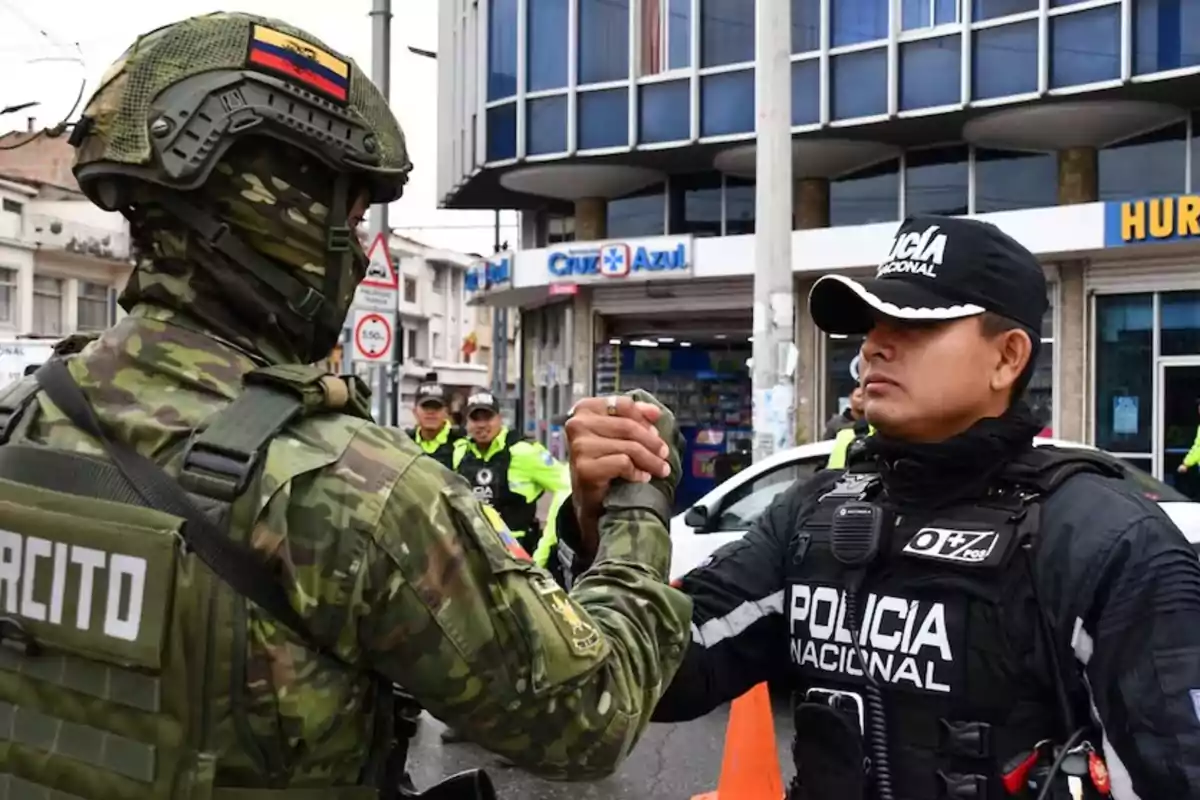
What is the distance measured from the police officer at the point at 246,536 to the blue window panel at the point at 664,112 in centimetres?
1589

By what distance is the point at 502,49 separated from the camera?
19.3 m

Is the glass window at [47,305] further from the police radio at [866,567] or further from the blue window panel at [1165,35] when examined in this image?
the police radio at [866,567]

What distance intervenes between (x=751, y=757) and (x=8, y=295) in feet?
124

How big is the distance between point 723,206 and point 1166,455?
24.6 ft

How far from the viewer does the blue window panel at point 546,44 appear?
18422 millimetres

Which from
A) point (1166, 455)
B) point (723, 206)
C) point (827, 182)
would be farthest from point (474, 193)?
point (1166, 455)

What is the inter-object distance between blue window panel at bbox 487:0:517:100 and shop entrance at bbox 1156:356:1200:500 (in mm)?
10535

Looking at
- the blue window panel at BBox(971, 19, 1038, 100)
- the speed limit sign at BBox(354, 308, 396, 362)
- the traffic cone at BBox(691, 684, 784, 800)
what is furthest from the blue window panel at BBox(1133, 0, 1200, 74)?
the traffic cone at BBox(691, 684, 784, 800)

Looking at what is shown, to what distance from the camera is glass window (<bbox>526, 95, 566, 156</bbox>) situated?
18219mm

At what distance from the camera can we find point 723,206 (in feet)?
60.4

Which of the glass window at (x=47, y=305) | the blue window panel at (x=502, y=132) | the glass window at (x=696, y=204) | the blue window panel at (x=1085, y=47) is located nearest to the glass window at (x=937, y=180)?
the blue window panel at (x=1085, y=47)

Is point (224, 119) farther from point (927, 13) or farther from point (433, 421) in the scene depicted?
point (927, 13)

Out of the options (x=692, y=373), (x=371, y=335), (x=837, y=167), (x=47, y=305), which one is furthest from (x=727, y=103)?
(x=47, y=305)

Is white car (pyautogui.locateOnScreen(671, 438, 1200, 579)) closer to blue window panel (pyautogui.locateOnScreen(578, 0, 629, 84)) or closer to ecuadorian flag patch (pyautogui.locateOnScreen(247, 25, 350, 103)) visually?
ecuadorian flag patch (pyautogui.locateOnScreen(247, 25, 350, 103))
